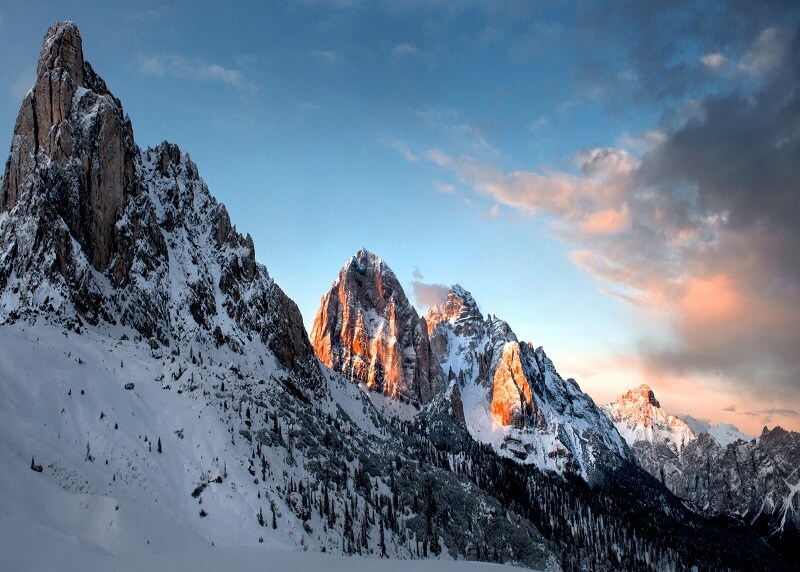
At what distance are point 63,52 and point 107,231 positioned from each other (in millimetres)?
34998

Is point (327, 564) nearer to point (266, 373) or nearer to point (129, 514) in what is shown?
point (129, 514)

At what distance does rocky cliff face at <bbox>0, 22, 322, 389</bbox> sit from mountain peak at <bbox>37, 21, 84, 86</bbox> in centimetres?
22

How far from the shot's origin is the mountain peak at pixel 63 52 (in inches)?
4348

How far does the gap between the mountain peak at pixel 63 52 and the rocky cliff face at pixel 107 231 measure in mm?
216

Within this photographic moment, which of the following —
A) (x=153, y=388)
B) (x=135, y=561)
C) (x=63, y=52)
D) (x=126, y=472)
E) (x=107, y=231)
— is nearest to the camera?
(x=135, y=561)

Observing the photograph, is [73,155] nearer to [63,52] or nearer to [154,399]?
[63,52]

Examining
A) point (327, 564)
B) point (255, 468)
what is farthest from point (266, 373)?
point (327, 564)

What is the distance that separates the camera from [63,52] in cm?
11138

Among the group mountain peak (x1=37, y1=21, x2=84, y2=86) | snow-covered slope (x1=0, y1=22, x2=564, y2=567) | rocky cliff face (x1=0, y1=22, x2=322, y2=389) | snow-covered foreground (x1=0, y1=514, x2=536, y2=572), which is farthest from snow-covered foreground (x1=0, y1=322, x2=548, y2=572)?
mountain peak (x1=37, y1=21, x2=84, y2=86)

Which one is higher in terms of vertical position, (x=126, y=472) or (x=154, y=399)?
(x=154, y=399)

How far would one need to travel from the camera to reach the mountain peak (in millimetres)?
110438

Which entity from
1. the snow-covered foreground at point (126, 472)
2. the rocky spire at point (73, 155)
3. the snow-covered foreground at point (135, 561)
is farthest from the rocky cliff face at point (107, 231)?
the snow-covered foreground at point (135, 561)

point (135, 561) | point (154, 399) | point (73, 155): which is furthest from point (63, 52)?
point (135, 561)

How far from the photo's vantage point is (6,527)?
3038 centimetres
